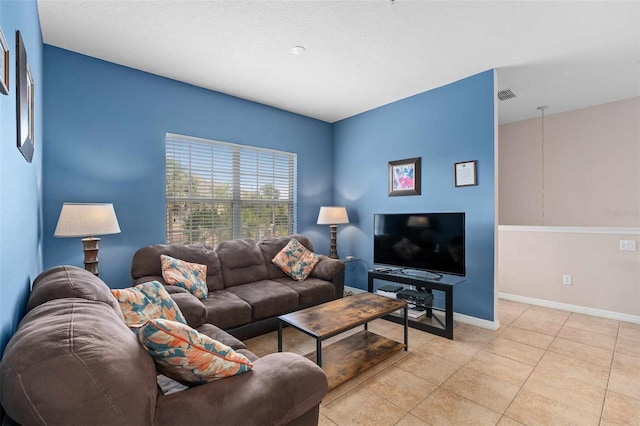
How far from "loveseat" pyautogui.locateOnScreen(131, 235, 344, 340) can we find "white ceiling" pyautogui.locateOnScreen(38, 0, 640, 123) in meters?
1.88

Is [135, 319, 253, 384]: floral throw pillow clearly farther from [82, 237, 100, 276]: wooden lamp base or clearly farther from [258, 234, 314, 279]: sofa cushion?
[258, 234, 314, 279]: sofa cushion

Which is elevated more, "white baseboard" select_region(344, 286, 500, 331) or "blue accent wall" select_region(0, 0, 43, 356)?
"blue accent wall" select_region(0, 0, 43, 356)

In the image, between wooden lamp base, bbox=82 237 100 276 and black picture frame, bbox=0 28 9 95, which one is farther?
wooden lamp base, bbox=82 237 100 276

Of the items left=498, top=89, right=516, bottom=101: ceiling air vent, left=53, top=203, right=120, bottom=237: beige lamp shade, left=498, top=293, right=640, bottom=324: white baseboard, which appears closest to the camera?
left=53, top=203, right=120, bottom=237: beige lamp shade

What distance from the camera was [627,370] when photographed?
2326mm

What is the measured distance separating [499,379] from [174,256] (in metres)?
3.00

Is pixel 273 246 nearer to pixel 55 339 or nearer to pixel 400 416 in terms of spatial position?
pixel 400 416

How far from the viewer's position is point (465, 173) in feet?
11.1

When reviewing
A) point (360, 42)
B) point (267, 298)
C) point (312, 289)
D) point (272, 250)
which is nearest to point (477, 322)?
point (312, 289)

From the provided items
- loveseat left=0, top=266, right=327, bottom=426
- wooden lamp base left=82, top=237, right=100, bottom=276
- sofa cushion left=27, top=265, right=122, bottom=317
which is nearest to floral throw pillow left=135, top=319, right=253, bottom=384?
loveseat left=0, top=266, right=327, bottom=426

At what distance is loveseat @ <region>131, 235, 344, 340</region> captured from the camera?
2557 mm

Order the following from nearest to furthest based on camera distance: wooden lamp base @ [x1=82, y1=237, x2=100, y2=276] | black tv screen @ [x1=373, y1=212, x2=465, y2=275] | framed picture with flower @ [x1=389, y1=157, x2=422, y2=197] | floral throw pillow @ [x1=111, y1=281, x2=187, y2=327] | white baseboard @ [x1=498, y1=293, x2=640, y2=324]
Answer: floral throw pillow @ [x1=111, y1=281, x2=187, y2=327]
wooden lamp base @ [x1=82, y1=237, x2=100, y2=276]
black tv screen @ [x1=373, y1=212, x2=465, y2=275]
white baseboard @ [x1=498, y1=293, x2=640, y2=324]
framed picture with flower @ [x1=389, y1=157, x2=422, y2=197]

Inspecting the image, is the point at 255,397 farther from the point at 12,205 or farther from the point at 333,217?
the point at 333,217

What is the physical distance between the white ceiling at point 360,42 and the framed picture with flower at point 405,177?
2.97 ft
